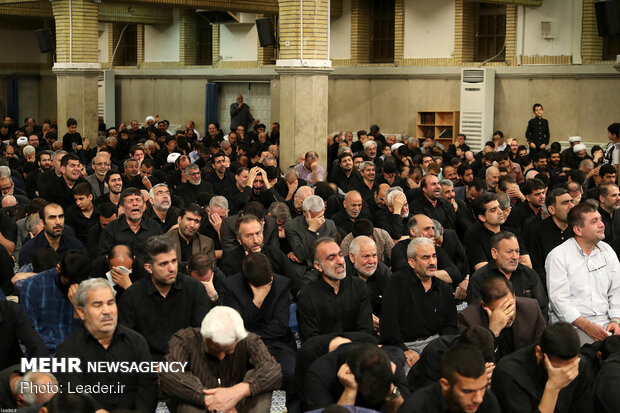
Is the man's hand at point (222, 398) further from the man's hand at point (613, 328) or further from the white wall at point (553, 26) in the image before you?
the white wall at point (553, 26)

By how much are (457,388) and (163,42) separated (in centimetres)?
2352

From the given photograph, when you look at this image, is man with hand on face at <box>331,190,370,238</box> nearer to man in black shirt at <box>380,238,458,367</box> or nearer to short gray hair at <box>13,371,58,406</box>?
man in black shirt at <box>380,238,458,367</box>

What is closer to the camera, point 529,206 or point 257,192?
point 529,206

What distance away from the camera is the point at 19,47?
3059cm

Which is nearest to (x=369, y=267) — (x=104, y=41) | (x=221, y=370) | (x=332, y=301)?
(x=332, y=301)

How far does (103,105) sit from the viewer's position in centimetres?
2738

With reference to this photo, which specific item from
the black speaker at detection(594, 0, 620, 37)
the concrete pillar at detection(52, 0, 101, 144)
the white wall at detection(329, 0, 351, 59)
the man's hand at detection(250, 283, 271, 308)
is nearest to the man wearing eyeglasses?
the man's hand at detection(250, 283, 271, 308)

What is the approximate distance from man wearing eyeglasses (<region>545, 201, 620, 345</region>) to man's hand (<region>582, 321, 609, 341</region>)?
6.1 inches

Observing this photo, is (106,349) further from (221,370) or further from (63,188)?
(63,188)

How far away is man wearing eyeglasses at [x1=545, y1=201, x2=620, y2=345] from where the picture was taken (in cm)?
646

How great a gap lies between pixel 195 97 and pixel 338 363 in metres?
21.7

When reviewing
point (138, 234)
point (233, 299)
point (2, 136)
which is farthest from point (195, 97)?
point (233, 299)

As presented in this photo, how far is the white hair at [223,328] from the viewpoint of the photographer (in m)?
4.56

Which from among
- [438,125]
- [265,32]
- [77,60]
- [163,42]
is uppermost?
[163,42]
